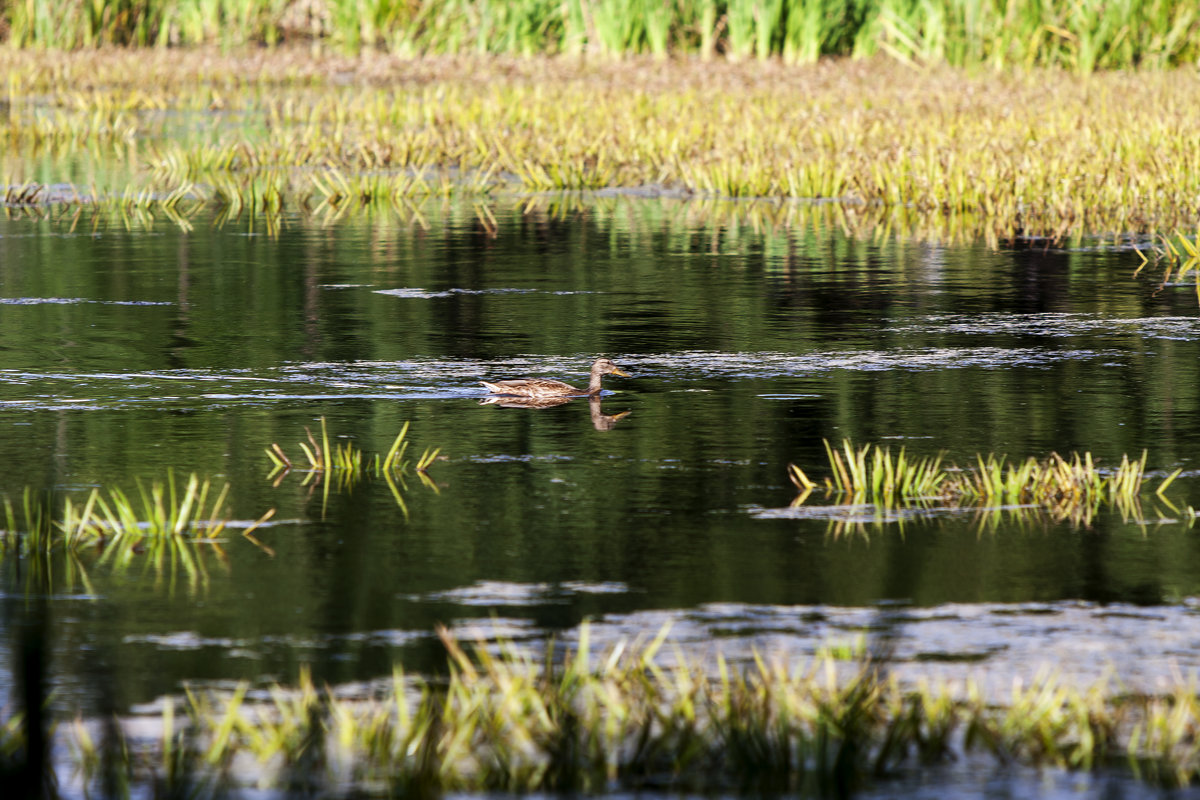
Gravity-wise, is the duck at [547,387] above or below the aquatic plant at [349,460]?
above

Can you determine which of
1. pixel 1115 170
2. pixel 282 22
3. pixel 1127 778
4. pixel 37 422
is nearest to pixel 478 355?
pixel 37 422

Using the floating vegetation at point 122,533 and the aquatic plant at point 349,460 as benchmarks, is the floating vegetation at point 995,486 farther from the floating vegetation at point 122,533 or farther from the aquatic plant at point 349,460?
the floating vegetation at point 122,533

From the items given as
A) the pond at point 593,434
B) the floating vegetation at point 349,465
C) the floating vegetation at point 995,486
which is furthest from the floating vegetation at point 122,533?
the floating vegetation at point 995,486

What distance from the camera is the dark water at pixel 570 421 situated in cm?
594

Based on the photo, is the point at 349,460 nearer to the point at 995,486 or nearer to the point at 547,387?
the point at 547,387

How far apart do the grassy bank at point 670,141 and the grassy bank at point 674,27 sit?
101 centimetres

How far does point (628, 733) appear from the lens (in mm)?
4887

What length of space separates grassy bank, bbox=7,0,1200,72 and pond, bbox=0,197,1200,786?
36.8 ft

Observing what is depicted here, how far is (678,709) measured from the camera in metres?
4.90

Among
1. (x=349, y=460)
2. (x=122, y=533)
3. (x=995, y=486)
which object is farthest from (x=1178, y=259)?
(x=122, y=533)

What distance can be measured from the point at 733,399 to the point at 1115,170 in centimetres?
908

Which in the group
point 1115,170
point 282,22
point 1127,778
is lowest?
point 1127,778

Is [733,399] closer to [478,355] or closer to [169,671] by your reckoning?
[478,355]

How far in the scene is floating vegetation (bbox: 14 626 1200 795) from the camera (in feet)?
15.2
